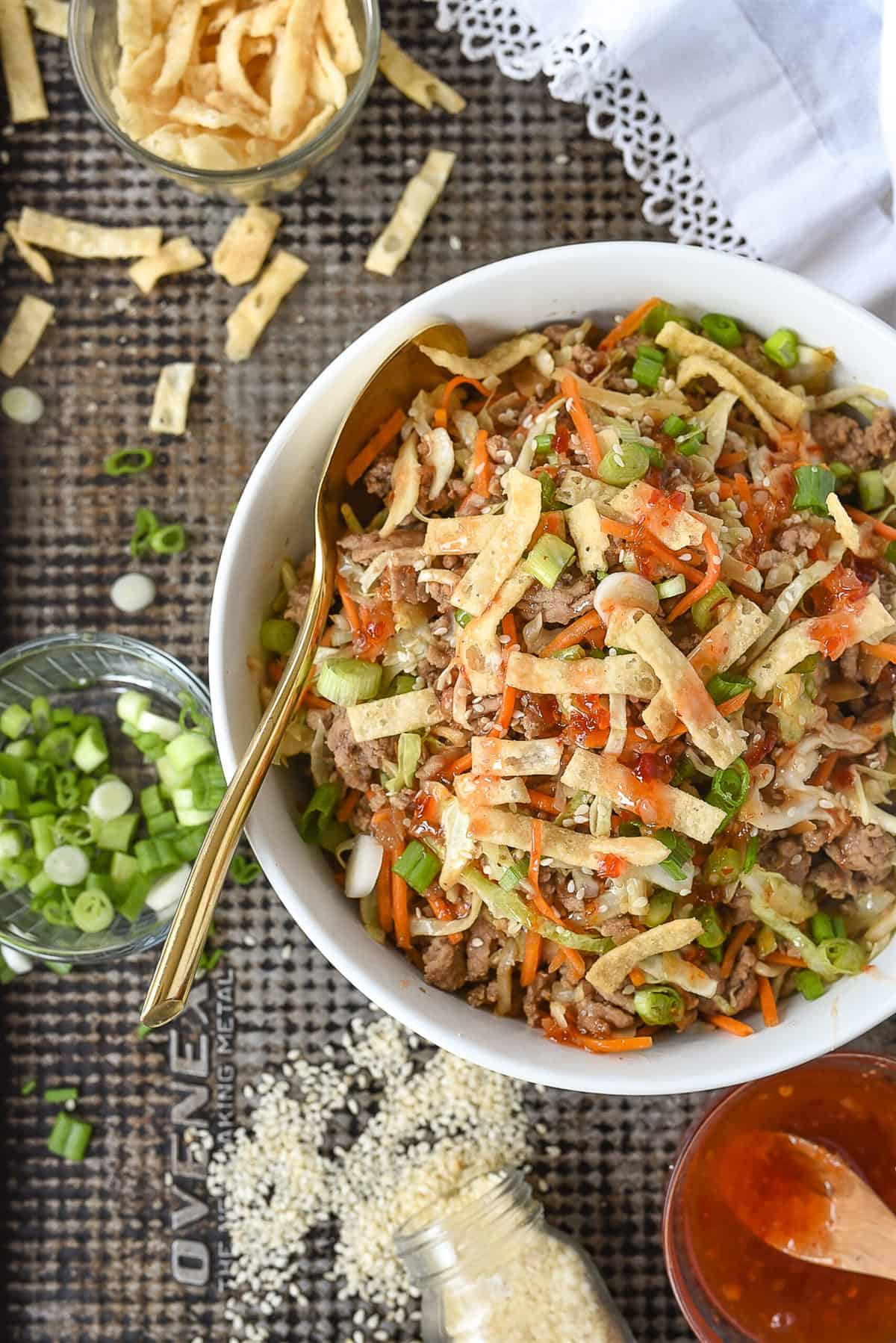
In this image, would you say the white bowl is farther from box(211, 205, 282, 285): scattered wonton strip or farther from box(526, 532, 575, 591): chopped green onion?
box(211, 205, 282, 285): scattered wonton strip

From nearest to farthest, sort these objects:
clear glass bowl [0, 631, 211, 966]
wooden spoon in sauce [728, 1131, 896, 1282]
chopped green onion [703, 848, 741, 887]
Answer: chopped green onion [703, 848, 741, 887] → wooden spoon in sauce [728, 1131, 896, 1282] → clear glass bowl [0, 631, 211, 966]

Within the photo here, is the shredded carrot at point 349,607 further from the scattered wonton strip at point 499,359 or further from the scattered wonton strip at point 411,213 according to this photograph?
the scattered wonton strip at point 411,213

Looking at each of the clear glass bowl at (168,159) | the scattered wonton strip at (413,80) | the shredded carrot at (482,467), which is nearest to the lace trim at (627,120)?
the scattered wonton strip at (413,80)

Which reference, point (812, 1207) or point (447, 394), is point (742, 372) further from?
point (812, 1207)

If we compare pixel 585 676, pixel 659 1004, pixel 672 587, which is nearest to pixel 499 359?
pixel 672 587

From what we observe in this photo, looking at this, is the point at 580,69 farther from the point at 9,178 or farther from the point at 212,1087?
the point at 212,1087

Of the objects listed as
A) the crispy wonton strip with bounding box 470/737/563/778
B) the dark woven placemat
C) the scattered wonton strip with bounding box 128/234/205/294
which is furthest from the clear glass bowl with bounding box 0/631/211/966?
the crispy wonton strip with bounding box 470/737/563/778

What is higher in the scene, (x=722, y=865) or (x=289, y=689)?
(x=289, y=689)
